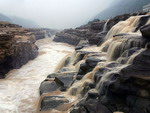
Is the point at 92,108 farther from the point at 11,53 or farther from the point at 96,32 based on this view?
the point at 96,32

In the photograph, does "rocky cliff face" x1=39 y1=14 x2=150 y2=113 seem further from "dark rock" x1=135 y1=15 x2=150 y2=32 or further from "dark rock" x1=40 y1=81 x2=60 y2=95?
"dark rock" x1=135 y1=15 x2=150 y2=32

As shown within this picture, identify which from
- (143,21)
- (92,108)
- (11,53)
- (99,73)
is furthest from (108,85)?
(11,53)

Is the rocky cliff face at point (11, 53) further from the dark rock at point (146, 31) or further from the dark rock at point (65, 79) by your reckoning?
the dark rock at point (146, 31)

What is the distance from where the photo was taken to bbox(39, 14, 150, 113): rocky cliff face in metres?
16.3

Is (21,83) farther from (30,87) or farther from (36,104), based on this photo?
(36,104)

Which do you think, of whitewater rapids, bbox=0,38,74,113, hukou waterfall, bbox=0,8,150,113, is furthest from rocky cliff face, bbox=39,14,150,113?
whitewater rapids, bbox=0,38,74,113

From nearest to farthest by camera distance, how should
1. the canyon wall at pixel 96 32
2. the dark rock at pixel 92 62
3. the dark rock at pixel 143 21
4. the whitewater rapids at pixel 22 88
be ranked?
the whitewater rapids at pixel 22 88 → the dark rock at pixel 92 62 → the dark rock at pixel 143 21 → the canyon wall at pixel 96 32

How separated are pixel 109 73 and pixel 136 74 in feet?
9.99

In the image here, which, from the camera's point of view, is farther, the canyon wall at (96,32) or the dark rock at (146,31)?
the canyon wall at (96,32)

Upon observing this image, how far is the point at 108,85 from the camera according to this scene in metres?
17.5

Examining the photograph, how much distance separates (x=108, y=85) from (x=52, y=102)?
20.2 feet

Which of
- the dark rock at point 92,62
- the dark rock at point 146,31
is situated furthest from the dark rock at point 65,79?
the dark rock at point 146,31

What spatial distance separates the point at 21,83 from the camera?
32.0 m

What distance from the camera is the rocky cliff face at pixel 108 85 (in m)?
16.3
